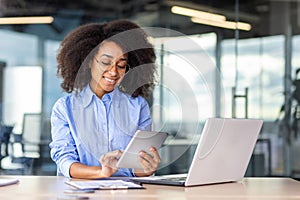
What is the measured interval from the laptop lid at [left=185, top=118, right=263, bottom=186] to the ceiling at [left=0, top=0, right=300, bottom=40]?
4367 millimetres

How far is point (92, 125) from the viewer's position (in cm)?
252

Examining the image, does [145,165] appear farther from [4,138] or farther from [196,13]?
[196,13]

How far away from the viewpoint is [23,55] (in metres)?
6.46

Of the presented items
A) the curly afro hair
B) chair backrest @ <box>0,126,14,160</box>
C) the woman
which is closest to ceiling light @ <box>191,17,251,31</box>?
chair backrest @ <box>0,126,14,160</box>

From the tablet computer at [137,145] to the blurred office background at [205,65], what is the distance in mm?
3859

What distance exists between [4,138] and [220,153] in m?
4.69

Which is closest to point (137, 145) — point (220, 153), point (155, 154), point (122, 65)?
point (155, 154)

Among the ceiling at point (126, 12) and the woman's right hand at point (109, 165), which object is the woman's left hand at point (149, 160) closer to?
the woman's right hand at point (109, 165)

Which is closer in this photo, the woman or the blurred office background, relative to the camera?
the woman

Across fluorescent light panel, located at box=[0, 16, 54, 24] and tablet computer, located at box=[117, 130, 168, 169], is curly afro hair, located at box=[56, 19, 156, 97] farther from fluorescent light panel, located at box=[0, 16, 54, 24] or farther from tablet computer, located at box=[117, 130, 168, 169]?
fluorescent light panel, located at box=[0, 16, 54, 24]

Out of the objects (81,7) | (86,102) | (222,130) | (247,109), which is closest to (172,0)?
(81,7)

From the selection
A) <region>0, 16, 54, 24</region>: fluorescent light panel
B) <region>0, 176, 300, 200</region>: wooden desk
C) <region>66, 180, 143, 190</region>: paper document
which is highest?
<region>0, 16, 54, 24</region>: fluorescent light panel

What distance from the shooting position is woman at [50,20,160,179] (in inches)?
96.9

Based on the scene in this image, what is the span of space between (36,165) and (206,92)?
6.58ft
